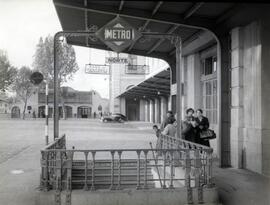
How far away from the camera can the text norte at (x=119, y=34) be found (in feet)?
23.1

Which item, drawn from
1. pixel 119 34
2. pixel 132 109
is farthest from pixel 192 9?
pixel 132 109

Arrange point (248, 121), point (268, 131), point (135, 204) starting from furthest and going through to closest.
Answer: point (248, 121)
point (268, 131)
point (135, 204)

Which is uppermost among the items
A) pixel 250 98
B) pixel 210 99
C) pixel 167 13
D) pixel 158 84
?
pixel 167 13

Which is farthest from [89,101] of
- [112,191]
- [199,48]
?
[112,191]

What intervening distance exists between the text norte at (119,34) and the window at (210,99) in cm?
545

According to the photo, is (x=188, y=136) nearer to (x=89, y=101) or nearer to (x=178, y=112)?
(x=178, y=112)

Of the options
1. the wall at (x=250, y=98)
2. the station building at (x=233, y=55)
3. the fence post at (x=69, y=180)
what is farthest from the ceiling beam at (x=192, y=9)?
the fence post at (x=69, y=180)

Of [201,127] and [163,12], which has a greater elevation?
[163,12]

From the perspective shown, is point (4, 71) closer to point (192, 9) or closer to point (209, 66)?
point (209, 66)

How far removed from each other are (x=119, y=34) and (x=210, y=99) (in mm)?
6064

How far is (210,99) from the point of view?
40.6 feet

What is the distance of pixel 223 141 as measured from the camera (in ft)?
30.7

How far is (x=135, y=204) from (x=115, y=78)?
51.2 m

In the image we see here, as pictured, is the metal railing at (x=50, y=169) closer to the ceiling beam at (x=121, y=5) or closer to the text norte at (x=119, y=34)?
the text norte at (x=119, y=34)
